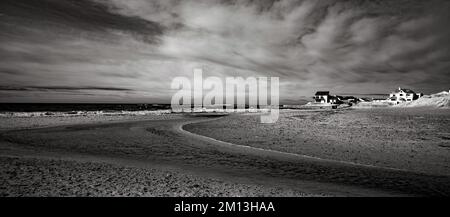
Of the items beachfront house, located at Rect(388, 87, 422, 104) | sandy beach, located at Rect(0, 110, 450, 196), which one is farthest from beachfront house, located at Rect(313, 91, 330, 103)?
sandy beach, located at Rect(0, 110, 450, 196)

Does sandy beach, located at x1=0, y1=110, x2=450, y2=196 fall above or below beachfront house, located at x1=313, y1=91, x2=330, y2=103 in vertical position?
below

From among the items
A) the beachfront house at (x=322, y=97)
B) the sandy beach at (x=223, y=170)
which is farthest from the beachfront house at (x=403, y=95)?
the sandy beach at (x=223, y=170)

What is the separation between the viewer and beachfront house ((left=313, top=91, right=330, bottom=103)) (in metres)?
178

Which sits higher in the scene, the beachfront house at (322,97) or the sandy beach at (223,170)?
the beachfront house at (322,97)

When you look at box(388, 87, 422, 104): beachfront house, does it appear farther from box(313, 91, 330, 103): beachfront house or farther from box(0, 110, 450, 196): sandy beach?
box(0, 110, 450, 196): sandy beach

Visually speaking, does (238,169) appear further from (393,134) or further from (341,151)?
(393,134)

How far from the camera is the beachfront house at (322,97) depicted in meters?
178

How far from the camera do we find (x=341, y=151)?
13812 mm

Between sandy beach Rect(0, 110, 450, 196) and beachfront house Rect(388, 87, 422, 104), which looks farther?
beachfront house Rect(388, 87, 422, 104)

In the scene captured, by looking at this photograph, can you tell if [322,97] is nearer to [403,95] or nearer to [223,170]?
[403,95]

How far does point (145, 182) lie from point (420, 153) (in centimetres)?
1334

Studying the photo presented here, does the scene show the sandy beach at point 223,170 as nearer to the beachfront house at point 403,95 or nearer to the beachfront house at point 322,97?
the beachfront house at point 403,95

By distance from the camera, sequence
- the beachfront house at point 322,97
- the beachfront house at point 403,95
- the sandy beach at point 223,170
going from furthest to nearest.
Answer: the beachfront house at point 322,97
the beachfront house at point 403,95
the sandy beach at point 223,170

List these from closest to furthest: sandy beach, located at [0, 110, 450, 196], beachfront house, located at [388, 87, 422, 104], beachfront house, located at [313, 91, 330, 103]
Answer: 1. sandy beach, located at [0, 110, 450, 196]
2. beachfront house, located at [388, 87, 422, 104]
3. beachfront house, located at [313, 91, 330, 103]
